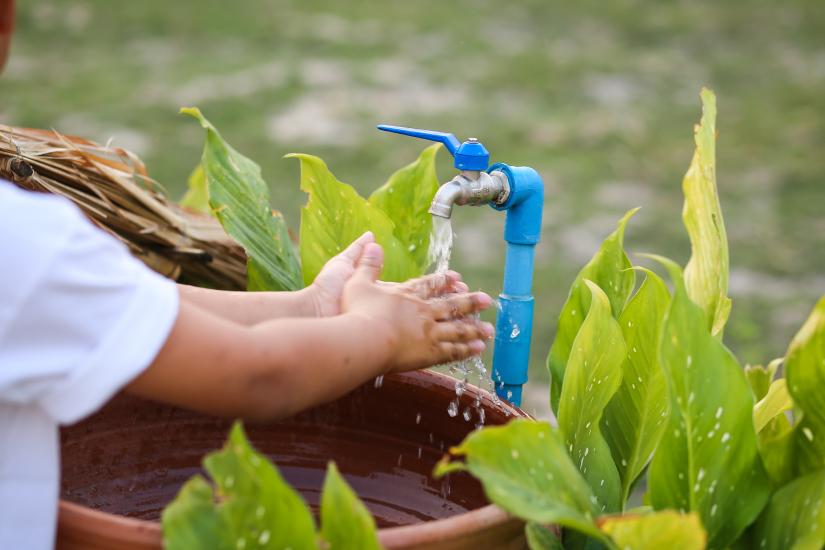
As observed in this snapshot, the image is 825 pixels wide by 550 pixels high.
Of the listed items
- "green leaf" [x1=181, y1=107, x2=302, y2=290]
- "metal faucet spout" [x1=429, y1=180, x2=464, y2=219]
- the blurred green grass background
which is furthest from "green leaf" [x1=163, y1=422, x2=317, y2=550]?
the blurred green grass background

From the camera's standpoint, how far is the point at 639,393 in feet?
4.19

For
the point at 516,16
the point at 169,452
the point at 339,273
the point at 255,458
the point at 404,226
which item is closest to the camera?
the point at 255,458

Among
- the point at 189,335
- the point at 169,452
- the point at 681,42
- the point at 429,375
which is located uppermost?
the point at 681,42

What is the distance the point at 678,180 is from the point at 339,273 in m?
3.30

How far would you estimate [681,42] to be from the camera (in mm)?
6254

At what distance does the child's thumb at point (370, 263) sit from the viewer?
1178 mm

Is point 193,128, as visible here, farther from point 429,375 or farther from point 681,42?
point 429,375

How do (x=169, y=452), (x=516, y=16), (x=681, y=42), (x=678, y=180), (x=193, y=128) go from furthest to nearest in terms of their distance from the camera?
(x=516, y=16) < (x=681, y=42) < (x=193, y=128) < (x=678, y=180) < (x=169, y=452)

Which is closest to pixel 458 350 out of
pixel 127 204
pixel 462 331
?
pixel 462 331

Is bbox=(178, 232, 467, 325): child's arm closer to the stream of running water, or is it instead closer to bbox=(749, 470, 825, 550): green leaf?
the stream of running water

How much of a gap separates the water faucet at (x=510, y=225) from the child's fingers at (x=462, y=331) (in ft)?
0.42

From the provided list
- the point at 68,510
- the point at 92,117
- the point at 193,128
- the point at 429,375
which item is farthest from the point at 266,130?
the point at 68,510

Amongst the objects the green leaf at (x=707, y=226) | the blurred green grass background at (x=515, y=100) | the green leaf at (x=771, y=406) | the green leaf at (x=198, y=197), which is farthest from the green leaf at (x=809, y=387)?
the blurred green grass background at (x=515, y=100)

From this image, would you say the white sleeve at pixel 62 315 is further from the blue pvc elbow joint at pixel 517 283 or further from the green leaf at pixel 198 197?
the green leaf at pixel 198 197
